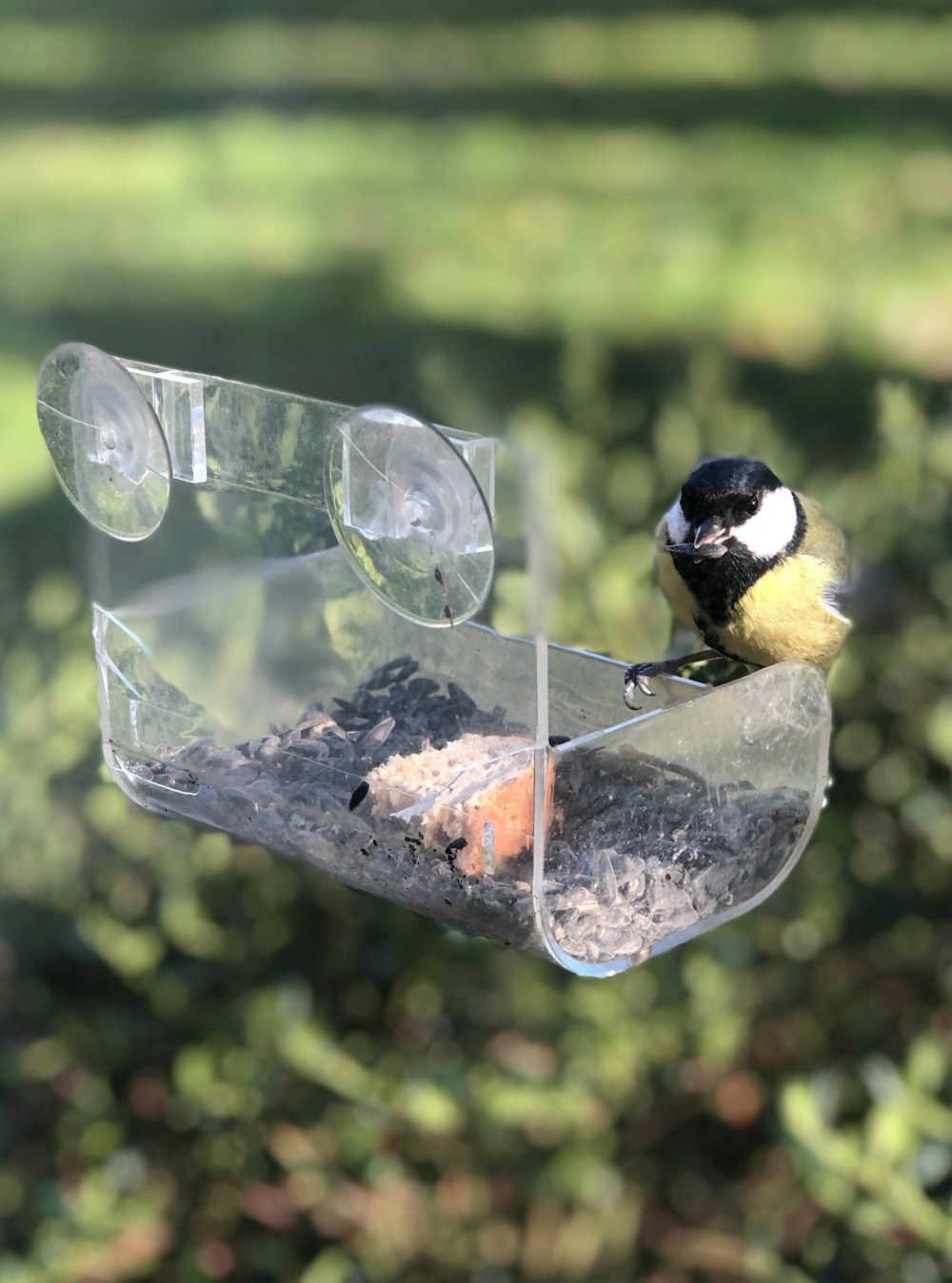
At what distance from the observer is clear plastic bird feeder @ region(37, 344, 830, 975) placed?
2.86ft

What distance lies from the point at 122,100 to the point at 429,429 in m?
2.19

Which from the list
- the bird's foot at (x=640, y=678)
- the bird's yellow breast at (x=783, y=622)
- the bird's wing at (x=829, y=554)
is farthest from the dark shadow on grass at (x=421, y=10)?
the bird's foot at (x=640, y=678)

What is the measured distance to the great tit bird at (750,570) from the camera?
1.14 m

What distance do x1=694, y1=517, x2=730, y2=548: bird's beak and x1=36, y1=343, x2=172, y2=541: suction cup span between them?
0.41 m

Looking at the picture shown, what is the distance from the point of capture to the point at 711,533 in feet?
3.73

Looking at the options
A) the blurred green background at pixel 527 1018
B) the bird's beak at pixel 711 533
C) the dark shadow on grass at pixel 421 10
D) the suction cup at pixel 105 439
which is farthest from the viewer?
the dark shadow on grass at pixel 421 10

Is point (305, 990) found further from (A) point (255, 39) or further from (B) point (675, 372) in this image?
(A) point (255, 39)

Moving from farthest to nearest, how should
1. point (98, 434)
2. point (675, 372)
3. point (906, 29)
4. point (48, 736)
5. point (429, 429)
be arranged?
point (906, 29), point (675, 372), point (48, 736), point (98, 434), point (429, 429)

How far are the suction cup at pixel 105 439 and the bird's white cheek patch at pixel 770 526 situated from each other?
0.46m

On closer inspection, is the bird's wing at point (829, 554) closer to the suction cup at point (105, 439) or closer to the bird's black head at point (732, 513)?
the bird's black head at point (732, 513)

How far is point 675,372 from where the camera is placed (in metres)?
2.35

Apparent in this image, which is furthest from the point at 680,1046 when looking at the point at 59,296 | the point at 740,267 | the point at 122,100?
the point at 122,100

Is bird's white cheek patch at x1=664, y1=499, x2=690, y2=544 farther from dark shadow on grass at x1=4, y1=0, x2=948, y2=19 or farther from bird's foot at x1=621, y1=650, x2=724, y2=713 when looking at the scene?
dark shadow on grass at x1=4, y1=0, x2=948, y2=19

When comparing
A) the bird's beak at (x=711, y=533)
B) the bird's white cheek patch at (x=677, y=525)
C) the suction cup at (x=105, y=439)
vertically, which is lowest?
the bird's white cheek patch at (x=677, y=525)
